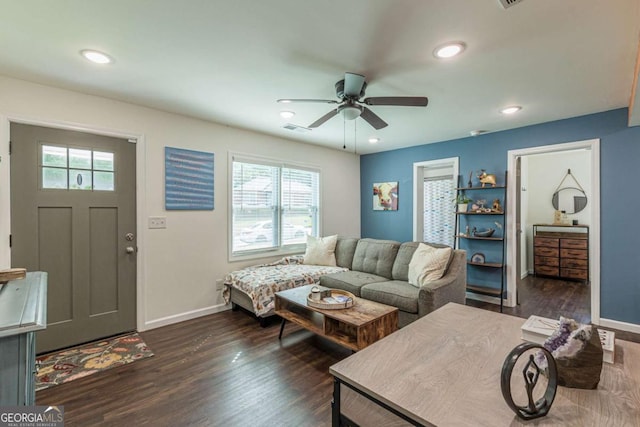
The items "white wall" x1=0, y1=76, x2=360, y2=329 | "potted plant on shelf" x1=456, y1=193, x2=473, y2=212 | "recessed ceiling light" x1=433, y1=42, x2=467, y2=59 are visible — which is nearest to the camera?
"recessed ceiling light" x1=433, y1=42, x2=467, y2=59

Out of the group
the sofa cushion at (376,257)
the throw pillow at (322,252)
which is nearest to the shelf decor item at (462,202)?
the sofa cushion at (376,257)

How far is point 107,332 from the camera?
2.97 metres

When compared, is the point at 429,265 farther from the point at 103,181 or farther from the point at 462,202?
the point at 103,181

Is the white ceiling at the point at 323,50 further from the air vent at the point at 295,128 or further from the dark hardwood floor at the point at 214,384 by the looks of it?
the dark hardwood floor at the point at 214,384

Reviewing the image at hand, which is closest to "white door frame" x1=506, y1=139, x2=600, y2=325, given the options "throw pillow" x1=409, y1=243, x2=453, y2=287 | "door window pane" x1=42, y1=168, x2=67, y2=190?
"throw pillow" x1=409, y1=243, x2=453, y2=287

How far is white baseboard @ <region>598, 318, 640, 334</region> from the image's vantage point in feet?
10.2

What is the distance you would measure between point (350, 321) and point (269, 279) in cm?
143

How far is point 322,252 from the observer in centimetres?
439

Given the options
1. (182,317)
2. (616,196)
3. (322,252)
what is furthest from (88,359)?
(616,196)

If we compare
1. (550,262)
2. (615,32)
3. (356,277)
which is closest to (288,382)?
A: (356,277)

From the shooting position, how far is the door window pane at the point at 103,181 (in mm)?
2896

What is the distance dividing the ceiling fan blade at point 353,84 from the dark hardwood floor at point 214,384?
2.34 m

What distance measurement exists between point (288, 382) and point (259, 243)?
7.68 feet

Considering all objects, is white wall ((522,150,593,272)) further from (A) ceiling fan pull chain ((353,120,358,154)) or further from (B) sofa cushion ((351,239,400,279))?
(B) sofa cushion ((351,239,400,279))
